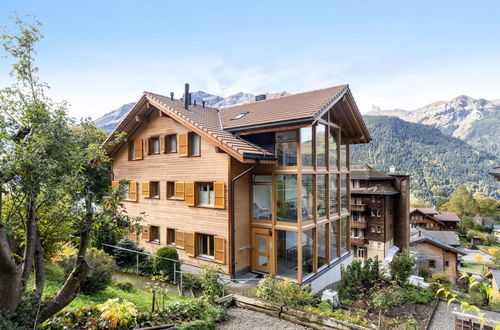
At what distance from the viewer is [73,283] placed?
208 inches

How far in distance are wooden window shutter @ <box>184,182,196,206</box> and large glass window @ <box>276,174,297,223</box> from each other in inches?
156

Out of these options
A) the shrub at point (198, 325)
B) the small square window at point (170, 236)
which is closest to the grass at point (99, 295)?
the shrub at point (198, 325)

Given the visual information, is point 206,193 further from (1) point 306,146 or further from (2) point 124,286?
→ (1) point 306,146

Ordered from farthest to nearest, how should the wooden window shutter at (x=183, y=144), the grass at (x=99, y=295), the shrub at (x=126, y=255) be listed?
the shrub at (x=126, y=255) → the wooden window shutter at (x=183, y=144) → the grass at (x=99, y=295)

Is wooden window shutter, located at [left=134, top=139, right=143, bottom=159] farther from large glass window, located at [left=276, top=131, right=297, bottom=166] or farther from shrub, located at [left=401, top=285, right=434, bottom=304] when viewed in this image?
shrub, located at [left=401, top=285, right=434, bottom=304]

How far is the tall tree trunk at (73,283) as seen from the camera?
5070 mm

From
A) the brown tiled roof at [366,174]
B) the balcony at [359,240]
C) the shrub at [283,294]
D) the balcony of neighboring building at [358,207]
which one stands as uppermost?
the brown tiled roof at [366,174]

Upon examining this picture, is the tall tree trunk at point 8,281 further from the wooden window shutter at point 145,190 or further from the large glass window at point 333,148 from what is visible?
the large glass window at point 333,148

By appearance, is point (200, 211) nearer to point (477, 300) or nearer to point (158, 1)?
point (158, 1)

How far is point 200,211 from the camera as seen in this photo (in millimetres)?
13062

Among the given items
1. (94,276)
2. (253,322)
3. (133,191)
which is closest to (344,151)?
(253,322)

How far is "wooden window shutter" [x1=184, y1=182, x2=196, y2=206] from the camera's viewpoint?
1318 centimetres

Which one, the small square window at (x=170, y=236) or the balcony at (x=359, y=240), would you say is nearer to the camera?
the small square window at (x=170, y=236)

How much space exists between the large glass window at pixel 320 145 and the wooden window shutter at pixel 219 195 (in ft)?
15.4
